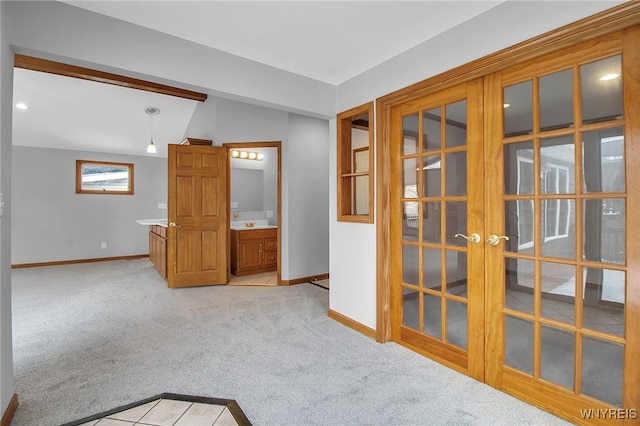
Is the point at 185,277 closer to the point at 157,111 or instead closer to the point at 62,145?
the point at 157,111

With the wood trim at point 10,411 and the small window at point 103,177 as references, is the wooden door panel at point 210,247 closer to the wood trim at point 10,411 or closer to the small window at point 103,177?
the wood trim at point 10,411

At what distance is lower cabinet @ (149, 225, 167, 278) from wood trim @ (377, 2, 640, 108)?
4.20 m

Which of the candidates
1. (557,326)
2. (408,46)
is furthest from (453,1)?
(557,326)

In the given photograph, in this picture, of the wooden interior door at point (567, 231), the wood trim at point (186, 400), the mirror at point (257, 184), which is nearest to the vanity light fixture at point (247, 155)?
the mirror at point (257, 184)

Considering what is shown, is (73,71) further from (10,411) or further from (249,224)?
(249,224)

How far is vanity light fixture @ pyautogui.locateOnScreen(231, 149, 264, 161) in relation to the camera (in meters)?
5.71

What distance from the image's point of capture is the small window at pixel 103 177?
620 centimetres

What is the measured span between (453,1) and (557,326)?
2.01 metres

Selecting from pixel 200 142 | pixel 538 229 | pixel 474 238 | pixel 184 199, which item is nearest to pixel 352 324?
pixel 474 238

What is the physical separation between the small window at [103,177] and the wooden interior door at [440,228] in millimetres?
6278

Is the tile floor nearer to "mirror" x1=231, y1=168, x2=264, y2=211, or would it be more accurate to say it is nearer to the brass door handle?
the brass door handle

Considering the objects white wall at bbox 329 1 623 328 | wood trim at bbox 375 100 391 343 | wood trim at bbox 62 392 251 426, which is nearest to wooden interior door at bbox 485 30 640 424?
white wall at bbox 329 1 623 328

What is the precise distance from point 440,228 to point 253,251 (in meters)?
3.55

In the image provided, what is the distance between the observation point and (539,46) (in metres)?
1.70
